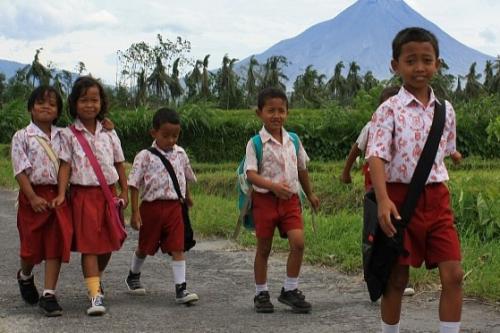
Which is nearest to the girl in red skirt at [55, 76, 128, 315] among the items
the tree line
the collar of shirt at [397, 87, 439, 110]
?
the collar of shirt at [397, 87, 439, 110]

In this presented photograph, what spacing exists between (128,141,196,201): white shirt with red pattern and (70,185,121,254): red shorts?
37cm

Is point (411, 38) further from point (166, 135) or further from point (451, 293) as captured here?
point (166, 135)

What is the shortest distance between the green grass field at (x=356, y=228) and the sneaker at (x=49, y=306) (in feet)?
7.85

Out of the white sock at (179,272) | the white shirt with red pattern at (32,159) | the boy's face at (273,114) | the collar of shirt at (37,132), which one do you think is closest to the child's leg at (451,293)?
the boy's face at (273,114)

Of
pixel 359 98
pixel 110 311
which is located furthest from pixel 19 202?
pixel 359 98

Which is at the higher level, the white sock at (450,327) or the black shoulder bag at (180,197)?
the black shoulder bag at (180,197)

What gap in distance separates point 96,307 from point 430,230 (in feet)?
7.20

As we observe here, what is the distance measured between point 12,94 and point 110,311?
45.4 metres

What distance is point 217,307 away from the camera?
4.66 meters

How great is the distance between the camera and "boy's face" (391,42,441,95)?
3293 millimetres

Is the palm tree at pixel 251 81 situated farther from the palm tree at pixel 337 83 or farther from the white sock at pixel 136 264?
the white sock at pixel 136 264

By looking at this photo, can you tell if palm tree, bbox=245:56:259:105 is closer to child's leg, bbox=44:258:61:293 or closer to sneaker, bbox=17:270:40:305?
sneaker, bbox=17:270:40:305

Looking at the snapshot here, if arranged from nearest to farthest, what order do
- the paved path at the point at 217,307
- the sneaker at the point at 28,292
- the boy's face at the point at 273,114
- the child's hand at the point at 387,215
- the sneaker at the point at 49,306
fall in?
the child's hand at the point at 387,215 < the paved path at the point at 217,307 < the sneaker at the point at 49,306 < the boy's face at the point at 273,114 < the sneaker at the point at 28,292

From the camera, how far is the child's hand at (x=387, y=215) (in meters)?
3.11
